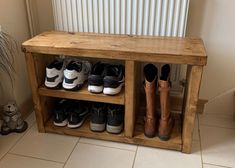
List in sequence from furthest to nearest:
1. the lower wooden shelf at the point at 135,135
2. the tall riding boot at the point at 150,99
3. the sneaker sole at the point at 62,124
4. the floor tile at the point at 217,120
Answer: the floor tile at the point at 217,120, the sneaker sole at the point at 62,124, the lower wooden shelf at the point at 135,135, the tall riding boot at the point at 150,99

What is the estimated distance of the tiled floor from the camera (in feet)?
4.17

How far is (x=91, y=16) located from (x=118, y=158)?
2.64 feet

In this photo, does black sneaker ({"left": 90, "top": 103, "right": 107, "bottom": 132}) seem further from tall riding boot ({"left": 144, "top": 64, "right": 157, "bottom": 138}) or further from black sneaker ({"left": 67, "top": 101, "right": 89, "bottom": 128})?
tall riding boot ({"left": 144, "top": 64, "right": 157, "bottom": 138})

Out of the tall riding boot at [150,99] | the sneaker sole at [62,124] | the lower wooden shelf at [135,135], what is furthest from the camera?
the sneaker sole at [62,124]

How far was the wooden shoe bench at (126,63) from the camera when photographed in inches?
45.4

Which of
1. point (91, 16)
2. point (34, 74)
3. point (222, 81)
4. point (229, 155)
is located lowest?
point (229, 155)

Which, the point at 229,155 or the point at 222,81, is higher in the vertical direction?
the point at 222,81

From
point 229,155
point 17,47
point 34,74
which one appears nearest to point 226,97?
point 229,155

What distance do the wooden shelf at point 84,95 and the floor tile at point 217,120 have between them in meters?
0.63

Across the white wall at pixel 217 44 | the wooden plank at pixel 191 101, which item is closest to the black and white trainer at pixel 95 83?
the wooden plank at pixel 191 101

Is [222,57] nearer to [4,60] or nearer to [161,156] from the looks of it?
[161,156]

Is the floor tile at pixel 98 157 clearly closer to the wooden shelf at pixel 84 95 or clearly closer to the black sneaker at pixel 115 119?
the black sneaker at pixel 115 119

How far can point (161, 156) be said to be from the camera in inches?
51.9

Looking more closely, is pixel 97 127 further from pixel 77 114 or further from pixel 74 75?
pixel 74 75
